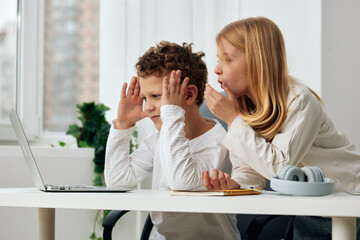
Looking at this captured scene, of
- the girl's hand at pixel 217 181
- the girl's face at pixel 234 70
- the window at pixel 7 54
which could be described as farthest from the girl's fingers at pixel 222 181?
the window at pixel 7 54

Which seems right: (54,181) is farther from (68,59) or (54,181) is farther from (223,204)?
(223,204)

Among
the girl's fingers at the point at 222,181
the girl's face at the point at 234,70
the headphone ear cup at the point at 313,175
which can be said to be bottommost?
the girl's fingers at the point at 222,181

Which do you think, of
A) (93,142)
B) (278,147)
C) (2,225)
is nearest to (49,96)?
(93,142)

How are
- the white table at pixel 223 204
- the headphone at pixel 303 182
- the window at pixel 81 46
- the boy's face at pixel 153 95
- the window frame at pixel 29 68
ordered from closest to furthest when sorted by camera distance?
1. the white table at pixel 223 204
2. the headphone at pixel 303 182
3. the boy's face at pixel 153 95
4. the window at pixel 81 46
5. the window frame at pixel 29 68

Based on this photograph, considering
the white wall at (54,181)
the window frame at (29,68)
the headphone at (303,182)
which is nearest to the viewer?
the headphone at (303,182)

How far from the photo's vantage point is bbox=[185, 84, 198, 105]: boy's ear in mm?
1468

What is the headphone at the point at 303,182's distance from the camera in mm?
862

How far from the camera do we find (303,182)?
2.84 ft

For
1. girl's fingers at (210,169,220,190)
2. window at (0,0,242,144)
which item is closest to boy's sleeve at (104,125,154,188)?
girl's fingers at (210,169,220,190)

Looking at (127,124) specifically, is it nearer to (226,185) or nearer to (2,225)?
(226,185)

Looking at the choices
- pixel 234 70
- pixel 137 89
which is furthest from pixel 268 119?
pixel 137 89

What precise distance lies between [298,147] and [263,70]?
0.25m

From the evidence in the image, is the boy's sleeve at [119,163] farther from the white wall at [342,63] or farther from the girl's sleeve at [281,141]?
the white wall at [342,63]

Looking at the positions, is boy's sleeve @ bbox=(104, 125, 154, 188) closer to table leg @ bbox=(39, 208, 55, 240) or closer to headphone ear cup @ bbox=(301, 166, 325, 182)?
table leg @ bbox=(39, 208, 55, 240)
